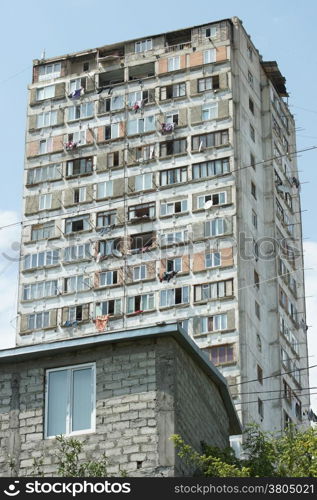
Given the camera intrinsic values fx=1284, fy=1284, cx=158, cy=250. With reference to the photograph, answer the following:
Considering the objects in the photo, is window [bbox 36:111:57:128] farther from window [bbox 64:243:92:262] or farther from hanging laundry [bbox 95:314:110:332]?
hanging laundry [bbox 95:314:110:332]

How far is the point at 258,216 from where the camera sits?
298 ft

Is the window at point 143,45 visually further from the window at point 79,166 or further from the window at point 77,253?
the window at point 77,253

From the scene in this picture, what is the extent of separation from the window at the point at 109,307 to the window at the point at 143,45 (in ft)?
67.6

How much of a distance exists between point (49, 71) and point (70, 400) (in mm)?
72190

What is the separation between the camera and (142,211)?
293ft

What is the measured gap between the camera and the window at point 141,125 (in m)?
92.2

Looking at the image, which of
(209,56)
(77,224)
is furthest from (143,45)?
(77,224)

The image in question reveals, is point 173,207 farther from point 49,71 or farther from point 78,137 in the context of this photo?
point 49,71

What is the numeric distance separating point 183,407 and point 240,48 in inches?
2635

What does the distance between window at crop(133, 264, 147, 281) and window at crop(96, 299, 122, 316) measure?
197cm

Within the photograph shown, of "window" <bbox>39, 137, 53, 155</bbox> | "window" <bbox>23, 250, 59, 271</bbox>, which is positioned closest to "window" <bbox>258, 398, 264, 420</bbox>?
"window" <bbox>23, 250, 59, 271</bbox>

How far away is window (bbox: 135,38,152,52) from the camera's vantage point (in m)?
95.8

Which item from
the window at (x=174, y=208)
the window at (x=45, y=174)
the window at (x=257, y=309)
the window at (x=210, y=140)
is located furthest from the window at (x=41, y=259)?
the window at (x=257, y=309)

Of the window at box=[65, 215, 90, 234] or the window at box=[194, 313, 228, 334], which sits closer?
the window at box=[194, 313, 228, 334]
